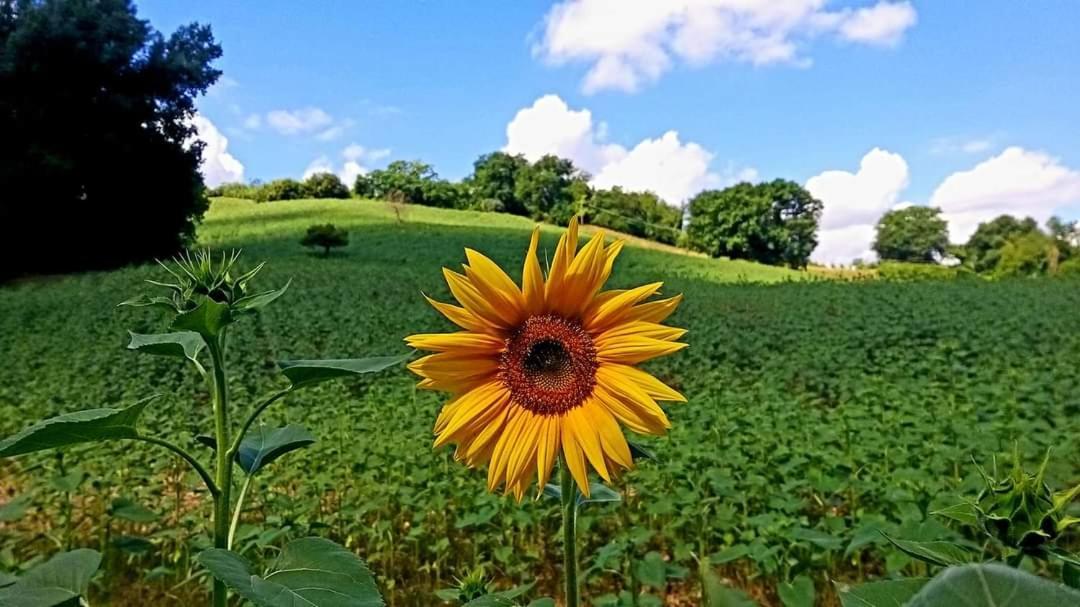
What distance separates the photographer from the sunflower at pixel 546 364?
31.8 inches

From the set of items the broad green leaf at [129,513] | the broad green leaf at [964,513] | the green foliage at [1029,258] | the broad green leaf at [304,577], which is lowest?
the broad green leaf at [129,513]

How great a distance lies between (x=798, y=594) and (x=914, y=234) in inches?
2419

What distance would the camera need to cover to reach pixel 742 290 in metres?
15.1

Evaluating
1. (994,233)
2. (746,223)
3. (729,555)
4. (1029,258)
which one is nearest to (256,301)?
(729,555)

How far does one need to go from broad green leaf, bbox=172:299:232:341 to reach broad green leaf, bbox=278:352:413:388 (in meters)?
0.07

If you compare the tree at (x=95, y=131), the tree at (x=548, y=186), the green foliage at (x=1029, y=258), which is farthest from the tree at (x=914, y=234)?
the tree at (x=95, y=131)

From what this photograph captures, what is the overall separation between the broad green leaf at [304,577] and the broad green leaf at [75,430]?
0.53 ft

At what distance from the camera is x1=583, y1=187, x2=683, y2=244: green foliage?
3612 centimetres

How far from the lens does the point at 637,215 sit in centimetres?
3891

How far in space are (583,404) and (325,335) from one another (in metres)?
8.01

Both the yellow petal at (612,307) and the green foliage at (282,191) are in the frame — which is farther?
the green foliage at (282,191)

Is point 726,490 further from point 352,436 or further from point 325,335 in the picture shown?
point 325,335

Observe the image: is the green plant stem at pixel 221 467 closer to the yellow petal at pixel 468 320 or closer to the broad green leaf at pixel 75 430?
the broad green leaf at pixel 75 430

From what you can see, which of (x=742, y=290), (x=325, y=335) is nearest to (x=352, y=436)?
(x=325, y=335)
